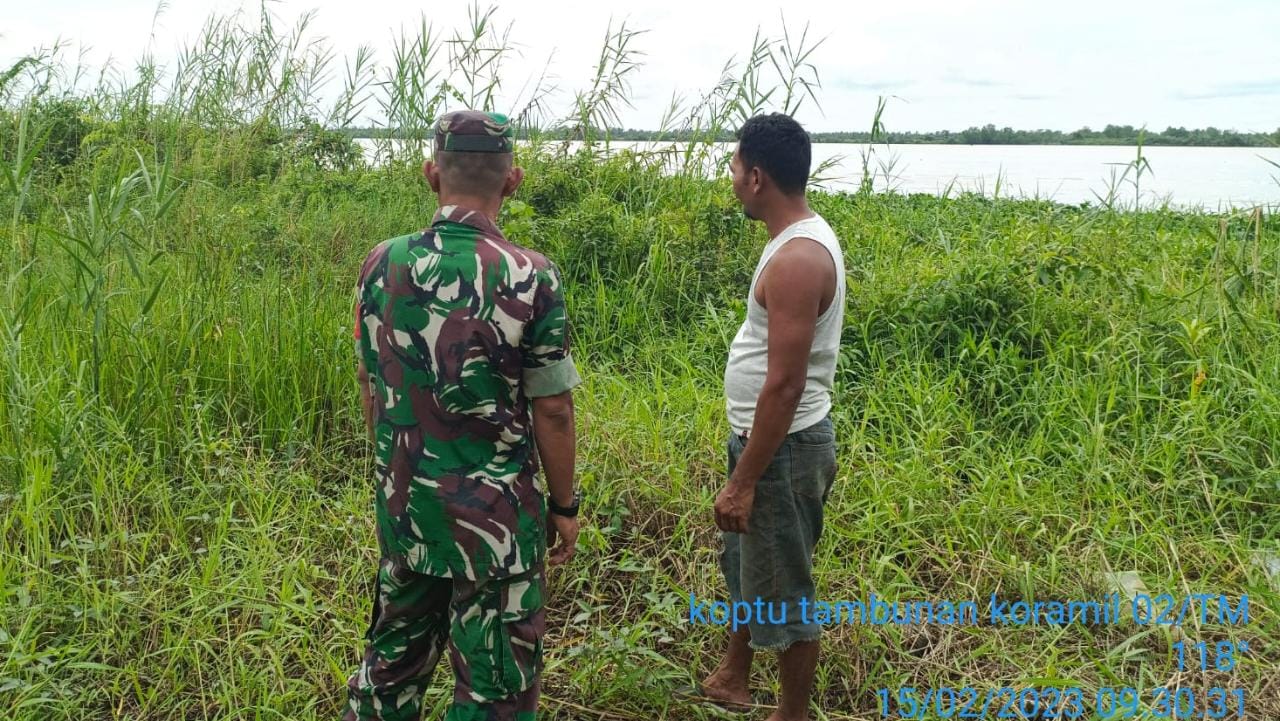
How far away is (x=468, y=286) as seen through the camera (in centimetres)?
192

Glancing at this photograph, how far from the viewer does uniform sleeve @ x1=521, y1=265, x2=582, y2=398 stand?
197 cm

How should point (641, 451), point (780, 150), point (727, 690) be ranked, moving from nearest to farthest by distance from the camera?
point (780, 150) < point (727, 690) < point (641, 451)

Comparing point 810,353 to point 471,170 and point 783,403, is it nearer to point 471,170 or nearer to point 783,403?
point 783,403

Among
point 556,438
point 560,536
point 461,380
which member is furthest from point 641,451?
point 461,380

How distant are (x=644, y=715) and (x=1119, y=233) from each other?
4532mm

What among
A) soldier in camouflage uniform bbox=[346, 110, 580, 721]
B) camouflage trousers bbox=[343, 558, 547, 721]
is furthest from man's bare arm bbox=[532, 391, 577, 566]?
camouflage trousers bbox=[343, 558, 547, 721]

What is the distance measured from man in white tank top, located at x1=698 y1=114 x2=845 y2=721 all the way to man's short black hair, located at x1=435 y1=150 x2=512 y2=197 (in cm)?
70

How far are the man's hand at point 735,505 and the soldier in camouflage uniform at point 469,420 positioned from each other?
0.49 metres

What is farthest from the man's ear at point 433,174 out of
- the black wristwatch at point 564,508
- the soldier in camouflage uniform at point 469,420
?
the black wristwatch at point 564,508

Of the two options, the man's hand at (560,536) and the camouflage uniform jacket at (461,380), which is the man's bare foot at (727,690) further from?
the camouflage uniform jacket at (461,380)

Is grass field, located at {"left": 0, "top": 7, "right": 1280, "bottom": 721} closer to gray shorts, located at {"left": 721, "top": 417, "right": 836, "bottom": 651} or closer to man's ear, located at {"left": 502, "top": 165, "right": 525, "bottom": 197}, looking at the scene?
gray shorts, located at {"left": 721, "top": 417, "right": 836, "bottom": 651}

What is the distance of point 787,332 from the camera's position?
2205 millimetres

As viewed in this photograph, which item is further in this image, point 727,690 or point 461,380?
point 727,690

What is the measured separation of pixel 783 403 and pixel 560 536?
0.64m
